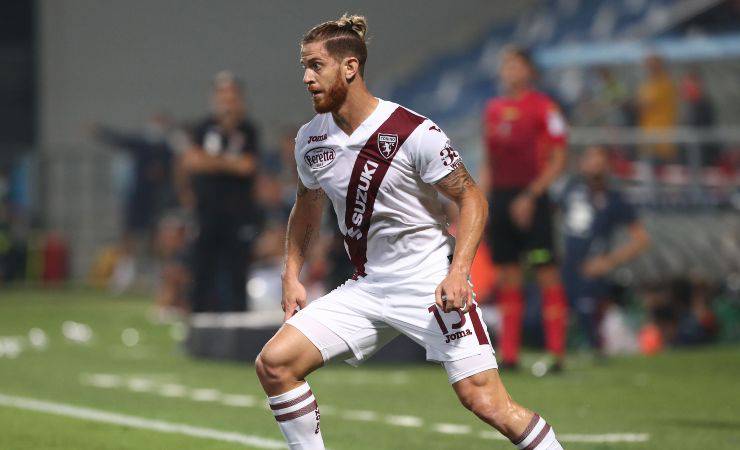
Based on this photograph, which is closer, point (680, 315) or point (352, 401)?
point (352, 401)

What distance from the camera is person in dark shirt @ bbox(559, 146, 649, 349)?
1390 centimetres

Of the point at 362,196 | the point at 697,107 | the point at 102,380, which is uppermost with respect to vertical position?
the point at 362,196

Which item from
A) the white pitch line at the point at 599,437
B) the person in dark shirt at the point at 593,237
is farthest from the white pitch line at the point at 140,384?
the person in dark shirt at the point at 593,237

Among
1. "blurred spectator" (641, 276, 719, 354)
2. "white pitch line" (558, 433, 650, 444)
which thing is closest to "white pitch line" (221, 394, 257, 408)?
"white pitch line" (558, 433, 650, 444)

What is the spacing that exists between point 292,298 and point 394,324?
0.53m

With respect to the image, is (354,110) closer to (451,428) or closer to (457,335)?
(457,335)

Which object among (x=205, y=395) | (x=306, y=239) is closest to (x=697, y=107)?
(x=205, y=395)

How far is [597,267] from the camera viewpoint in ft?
45.9

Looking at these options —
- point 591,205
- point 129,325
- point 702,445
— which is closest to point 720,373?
point 591,205

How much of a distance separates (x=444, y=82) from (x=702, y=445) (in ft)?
72.2

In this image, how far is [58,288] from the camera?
25.4 meters

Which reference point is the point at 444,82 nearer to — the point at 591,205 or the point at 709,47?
the point at 709,47

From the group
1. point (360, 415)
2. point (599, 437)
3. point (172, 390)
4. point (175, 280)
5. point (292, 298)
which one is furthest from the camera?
point (175, 280)

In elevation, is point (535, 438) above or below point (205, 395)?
above
